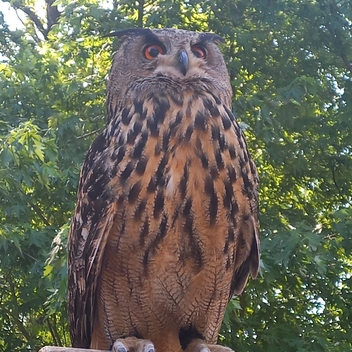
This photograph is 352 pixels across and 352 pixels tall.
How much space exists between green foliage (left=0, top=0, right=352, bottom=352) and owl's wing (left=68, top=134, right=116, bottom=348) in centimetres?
290

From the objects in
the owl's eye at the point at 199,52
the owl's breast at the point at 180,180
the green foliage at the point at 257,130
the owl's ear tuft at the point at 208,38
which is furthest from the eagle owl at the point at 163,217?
the green foliage at the point at 257,130

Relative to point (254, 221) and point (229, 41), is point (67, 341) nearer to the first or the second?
point (229, 41)

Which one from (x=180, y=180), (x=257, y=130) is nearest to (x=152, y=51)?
(x=180, y=180)

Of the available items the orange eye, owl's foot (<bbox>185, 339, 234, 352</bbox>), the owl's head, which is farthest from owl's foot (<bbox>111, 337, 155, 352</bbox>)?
the orange eye

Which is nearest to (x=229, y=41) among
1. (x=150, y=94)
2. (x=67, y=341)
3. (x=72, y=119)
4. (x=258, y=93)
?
(x=258, y=93)

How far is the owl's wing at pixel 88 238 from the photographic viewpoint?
89.5 inches

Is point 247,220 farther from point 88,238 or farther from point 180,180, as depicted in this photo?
point 88,238

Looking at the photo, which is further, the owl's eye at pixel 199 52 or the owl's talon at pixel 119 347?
the owl's eye at pixel 199 52

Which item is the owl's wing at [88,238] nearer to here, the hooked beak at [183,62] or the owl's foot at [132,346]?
the owl's foot at [132,346]

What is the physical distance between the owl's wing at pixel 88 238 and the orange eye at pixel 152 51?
1.46 ft

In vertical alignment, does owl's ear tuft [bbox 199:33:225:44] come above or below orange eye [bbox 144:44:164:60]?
above

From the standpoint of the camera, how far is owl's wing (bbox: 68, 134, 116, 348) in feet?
7.46

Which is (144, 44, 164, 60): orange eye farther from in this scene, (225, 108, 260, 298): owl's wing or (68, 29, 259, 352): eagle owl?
(225, 108, 260, 298): owl's wing

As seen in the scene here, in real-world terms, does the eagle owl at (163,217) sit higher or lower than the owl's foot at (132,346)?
higher
